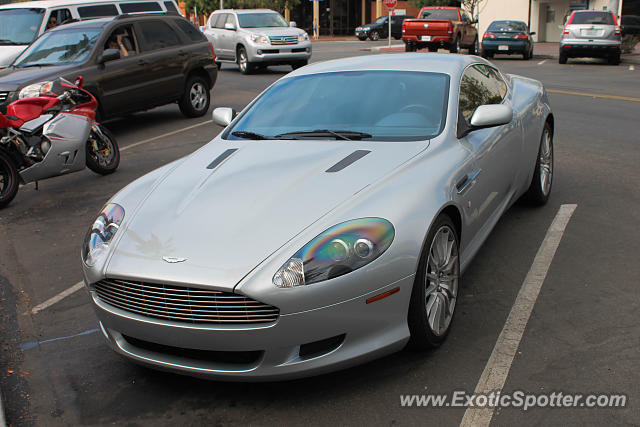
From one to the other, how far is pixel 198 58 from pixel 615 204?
27.7ft

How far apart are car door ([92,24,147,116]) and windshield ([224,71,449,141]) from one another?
20.9ft

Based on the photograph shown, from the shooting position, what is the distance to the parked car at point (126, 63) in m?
10.5

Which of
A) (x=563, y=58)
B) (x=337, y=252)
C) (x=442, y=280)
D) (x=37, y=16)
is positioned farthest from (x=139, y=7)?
(x=563, y=58)

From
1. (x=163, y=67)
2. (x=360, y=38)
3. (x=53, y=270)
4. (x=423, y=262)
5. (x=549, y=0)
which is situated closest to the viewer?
(x=423, y=262)

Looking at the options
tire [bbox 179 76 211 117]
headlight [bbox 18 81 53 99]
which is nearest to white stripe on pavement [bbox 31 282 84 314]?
headlight [bbox 18 81 53 99]

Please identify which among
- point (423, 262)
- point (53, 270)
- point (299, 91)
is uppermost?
point (299, 91)

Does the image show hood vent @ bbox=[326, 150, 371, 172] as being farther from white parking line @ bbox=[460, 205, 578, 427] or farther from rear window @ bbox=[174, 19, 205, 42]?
rear window @ bbox=[174, 19, 205, 42]

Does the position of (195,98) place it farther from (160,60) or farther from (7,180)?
(7,180)

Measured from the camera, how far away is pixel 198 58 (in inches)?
500

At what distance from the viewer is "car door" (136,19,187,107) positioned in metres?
11.6

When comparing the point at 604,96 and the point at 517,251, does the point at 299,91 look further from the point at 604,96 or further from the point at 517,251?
the point at 604,96

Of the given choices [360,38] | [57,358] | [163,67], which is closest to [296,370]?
[57,358]

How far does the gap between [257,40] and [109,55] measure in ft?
33.2

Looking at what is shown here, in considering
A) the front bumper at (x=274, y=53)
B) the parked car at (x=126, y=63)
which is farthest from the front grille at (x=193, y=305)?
the front bumper at (x=274, y=53)
